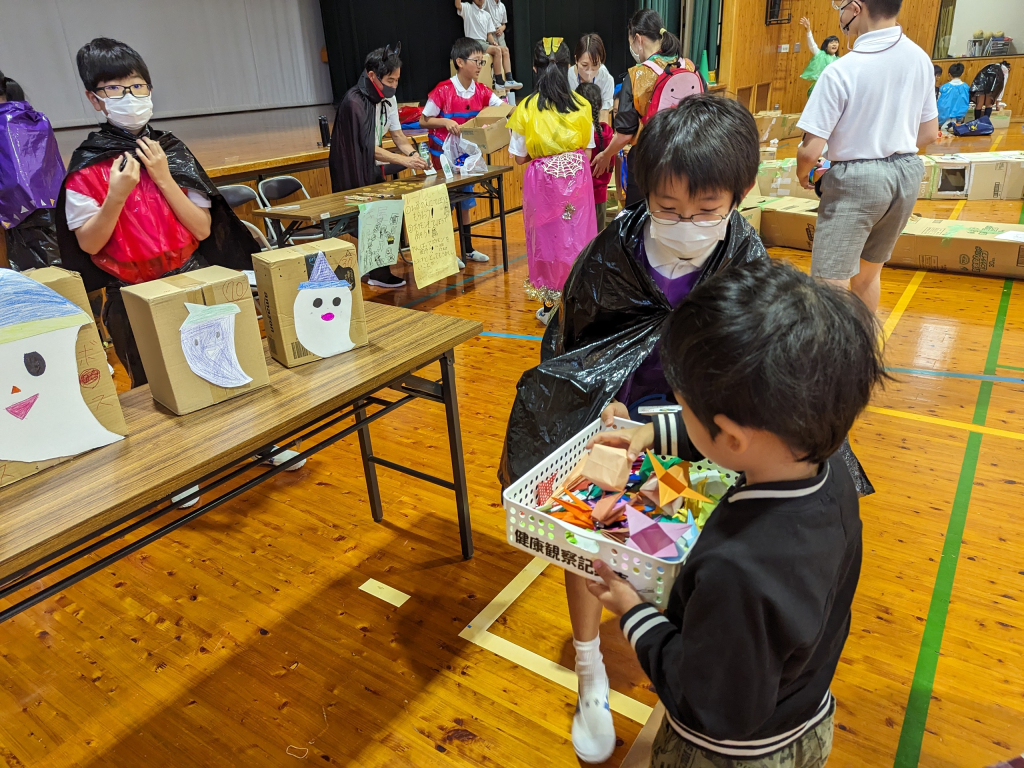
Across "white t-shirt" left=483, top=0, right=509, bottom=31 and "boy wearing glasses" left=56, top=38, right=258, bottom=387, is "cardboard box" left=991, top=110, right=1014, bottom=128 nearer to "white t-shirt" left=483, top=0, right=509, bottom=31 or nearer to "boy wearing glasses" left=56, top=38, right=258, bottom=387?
"white t-shirt" left=483, top=0, right=509, bottom=31

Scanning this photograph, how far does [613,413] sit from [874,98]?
2.08 metres

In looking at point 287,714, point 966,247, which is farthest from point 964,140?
point 287,714

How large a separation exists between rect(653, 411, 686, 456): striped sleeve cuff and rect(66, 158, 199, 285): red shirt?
1.57m

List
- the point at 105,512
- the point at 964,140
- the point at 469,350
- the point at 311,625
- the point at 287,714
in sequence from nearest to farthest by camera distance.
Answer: the point at 105,512 < the point at 287,714 < the point at 311,625 < the point at 469,350 < the point at 964,140

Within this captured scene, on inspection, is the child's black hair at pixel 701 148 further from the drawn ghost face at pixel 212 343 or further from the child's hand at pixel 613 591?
the drawn ghost face at pixel 212 343

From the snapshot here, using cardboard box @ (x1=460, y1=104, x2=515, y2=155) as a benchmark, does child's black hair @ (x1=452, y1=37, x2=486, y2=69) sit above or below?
above

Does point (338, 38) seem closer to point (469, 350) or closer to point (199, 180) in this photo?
point (469, 350)

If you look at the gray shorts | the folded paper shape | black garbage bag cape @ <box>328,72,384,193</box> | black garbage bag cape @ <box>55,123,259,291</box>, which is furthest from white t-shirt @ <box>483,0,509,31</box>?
the folded paper shape

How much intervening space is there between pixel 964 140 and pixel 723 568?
11019 millimetres

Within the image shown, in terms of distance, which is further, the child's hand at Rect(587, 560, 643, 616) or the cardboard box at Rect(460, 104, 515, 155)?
the cardboard box at Rect(460, 104, 515, 155)

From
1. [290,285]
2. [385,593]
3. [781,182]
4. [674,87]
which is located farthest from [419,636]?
[781,182]

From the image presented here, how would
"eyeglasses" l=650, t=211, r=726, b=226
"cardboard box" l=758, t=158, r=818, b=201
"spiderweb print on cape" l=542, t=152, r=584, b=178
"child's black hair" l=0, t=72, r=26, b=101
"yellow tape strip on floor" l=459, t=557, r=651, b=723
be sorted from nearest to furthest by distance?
"eyeglasses" l=650, t=211, r=726, b=226
"yellow tape strip on floor" l=459, t=557, r=651, b=723
"child's black hair" l=0, t=72, r=26, b=101
"spiderweb print on cape" l=542, t=152, r=584, b=178
"cardboard box" l=758, t=158, r=818, b=201

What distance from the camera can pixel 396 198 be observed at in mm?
3693

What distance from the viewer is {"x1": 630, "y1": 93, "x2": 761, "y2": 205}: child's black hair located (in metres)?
1.11
